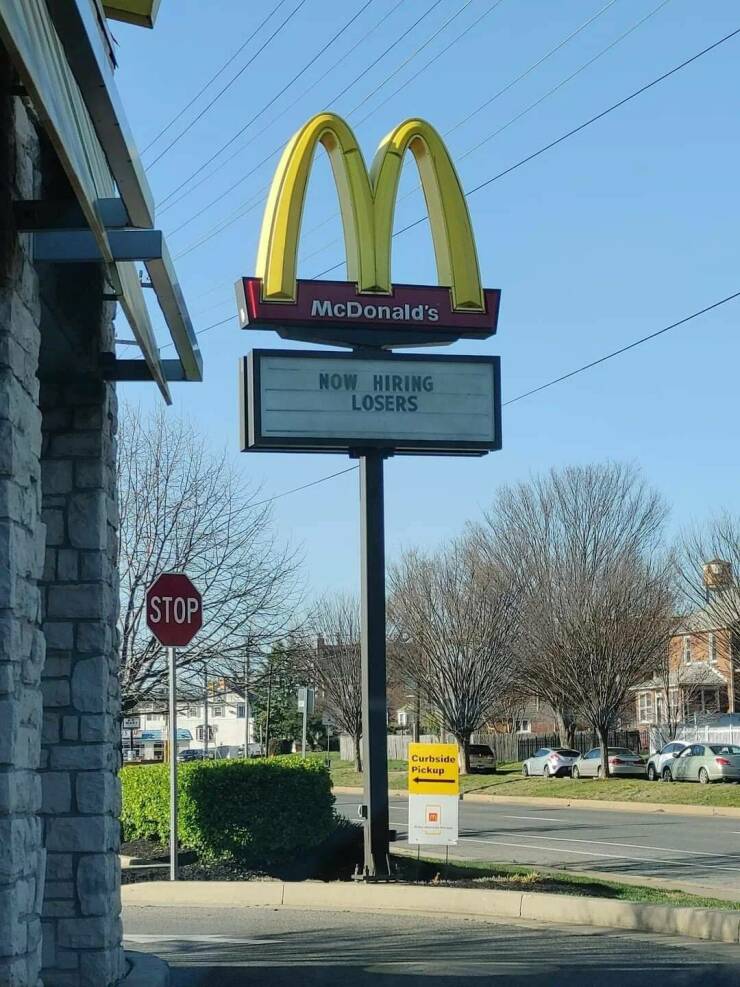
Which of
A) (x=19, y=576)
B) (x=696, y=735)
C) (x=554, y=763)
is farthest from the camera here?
(x=696, y=735)

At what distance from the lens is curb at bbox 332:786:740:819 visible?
3014cm

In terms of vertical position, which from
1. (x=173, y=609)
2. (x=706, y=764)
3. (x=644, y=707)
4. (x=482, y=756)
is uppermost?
(x=173, y=609)

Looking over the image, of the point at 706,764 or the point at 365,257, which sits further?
the point at 706,764

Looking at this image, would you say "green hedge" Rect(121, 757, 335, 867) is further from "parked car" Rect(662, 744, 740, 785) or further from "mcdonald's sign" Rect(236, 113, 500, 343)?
"parked car" Rect(662, 744, 740, 785)

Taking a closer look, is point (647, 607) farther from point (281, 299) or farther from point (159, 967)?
point (159, 967)

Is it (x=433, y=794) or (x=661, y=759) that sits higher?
(x=433, y=794)

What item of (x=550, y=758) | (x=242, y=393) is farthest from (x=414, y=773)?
(x=550, y=758)

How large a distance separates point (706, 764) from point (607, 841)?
1586 cm

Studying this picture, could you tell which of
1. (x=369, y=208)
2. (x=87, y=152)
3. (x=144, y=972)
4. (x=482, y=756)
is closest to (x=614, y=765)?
(x=482, y=756)

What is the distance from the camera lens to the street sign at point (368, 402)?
14.7 meters

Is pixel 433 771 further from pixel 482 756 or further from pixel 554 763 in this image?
pixel 482 756

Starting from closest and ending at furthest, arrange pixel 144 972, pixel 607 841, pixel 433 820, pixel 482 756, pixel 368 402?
pixel 144 972, pixel 433 820, pixel 368 402, pixel 607 841, pixel 482 756

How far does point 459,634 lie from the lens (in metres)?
45.6

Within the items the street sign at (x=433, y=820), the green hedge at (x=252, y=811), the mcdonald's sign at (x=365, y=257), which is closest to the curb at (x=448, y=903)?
the street sign at (x=433, y=820)
